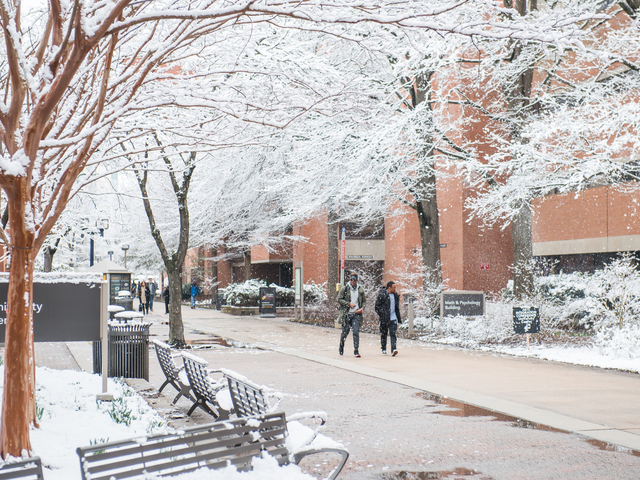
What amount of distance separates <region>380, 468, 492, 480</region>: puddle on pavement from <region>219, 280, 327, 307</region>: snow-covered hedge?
81.5 ft

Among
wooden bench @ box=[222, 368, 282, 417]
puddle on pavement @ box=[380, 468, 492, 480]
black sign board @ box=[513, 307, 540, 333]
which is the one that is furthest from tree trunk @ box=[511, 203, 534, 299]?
wooden bench @ box=[222, 368, 282, 417]

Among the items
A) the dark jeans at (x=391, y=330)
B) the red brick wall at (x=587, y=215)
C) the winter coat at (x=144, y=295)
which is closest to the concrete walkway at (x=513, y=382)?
the dark jeans at (x=391, y=330)

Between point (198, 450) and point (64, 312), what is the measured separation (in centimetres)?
430

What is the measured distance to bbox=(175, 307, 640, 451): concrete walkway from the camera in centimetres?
783

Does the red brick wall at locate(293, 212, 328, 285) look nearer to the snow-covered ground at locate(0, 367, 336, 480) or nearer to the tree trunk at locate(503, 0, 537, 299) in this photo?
the tree trunk at locate(503, 0, 537, 299)

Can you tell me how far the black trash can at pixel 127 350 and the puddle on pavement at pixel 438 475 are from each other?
18.2 ft

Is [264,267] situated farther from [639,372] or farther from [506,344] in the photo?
[639,372]

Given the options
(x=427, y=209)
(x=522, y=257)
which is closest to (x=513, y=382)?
(x=522, y=257)

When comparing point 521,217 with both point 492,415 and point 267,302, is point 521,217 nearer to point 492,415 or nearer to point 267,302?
point 492,415

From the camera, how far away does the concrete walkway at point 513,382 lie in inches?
308

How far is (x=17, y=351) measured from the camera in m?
5.00

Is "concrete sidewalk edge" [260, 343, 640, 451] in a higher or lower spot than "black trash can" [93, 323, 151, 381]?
lower

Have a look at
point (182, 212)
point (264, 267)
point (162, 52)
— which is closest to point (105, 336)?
point (162, 52)

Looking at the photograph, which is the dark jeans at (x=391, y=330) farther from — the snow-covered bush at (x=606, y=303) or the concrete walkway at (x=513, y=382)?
the snow-covered bush at (x=606, y=303)
